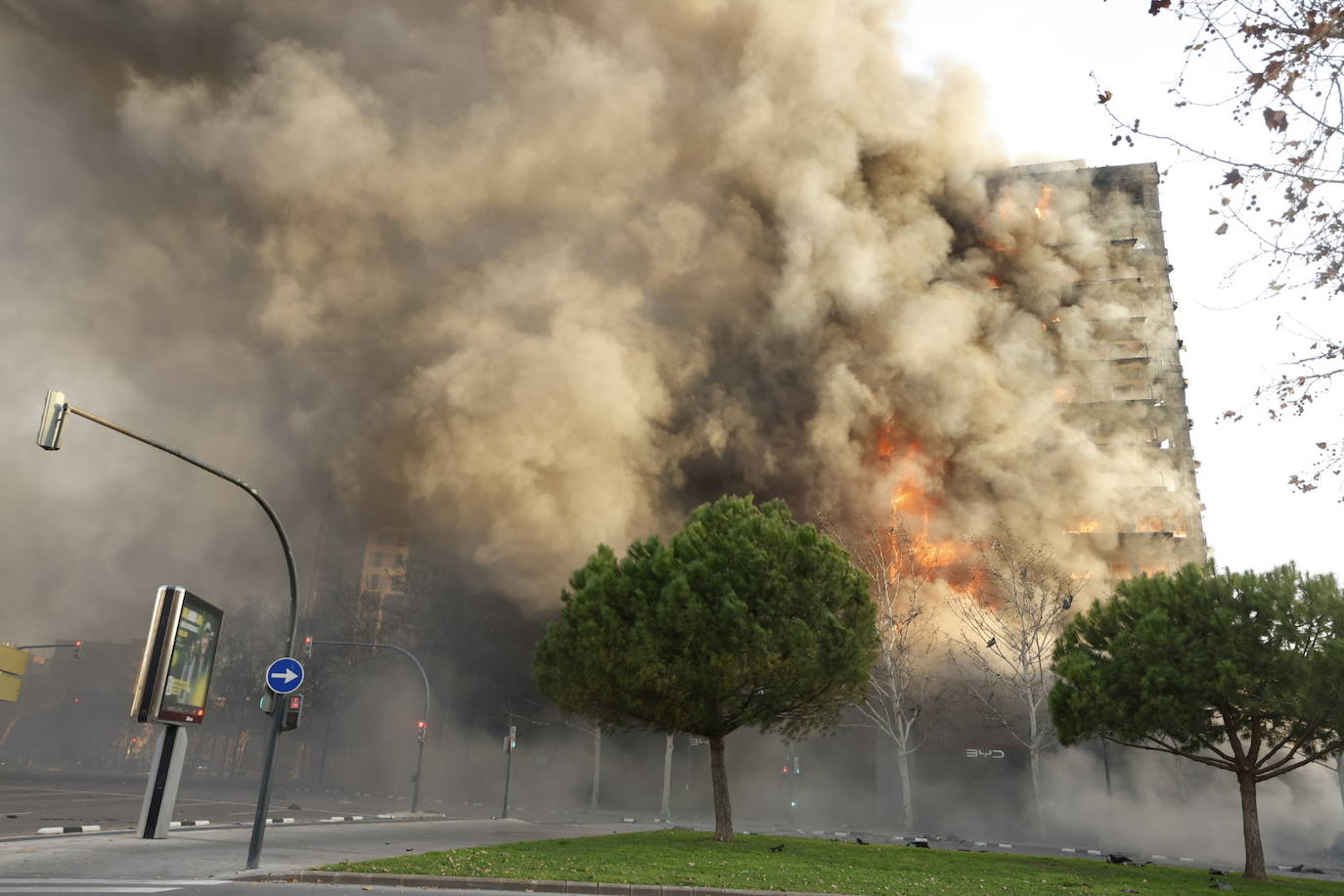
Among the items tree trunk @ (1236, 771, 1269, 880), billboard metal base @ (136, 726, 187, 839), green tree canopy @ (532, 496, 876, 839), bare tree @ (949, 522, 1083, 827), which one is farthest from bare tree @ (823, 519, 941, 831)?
billboard metal base @ (136, 726, 187, 839)

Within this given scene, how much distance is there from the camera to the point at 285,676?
1384 centimetres

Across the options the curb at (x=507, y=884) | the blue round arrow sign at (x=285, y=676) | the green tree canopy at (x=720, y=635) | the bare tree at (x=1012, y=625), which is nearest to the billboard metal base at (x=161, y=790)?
the blue round arrow sign at (x=285, y=676)

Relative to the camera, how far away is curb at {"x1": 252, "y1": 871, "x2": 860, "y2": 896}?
460 inches

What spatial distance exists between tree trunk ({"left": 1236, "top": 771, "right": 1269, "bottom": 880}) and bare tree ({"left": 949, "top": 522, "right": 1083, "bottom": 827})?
13734mm

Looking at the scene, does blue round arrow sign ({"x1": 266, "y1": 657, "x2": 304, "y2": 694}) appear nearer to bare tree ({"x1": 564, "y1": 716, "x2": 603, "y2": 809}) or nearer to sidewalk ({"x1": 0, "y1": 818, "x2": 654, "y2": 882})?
sidewalk ({"x1": 0, "y1": 818, "x2": 654, "y2": 882})

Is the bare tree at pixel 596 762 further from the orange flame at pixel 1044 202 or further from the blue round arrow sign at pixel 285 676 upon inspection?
the orange flame at pixel 1044 202

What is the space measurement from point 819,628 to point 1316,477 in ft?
47.4

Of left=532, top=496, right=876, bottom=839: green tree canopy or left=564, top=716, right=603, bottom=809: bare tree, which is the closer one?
left=532, top=496, right=876, bottom=839: green tree canopy

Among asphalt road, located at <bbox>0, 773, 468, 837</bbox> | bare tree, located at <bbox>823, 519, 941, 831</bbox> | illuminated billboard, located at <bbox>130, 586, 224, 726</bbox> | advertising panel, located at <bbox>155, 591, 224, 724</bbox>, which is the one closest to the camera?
illuminated billboard, located at <bbox>130, 586, 224, 726</bbox>

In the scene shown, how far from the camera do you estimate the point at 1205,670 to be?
20438mm

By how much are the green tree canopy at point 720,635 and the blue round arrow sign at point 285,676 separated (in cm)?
895

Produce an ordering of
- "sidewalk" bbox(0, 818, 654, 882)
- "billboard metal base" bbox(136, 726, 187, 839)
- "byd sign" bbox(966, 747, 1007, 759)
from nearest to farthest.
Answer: "sidewalk" bbox(0, 818, 654, 882), "billboard metal base" bbox(136, 726, 187, 839), "byd sign" bbox(966, 747, 1007, 759)

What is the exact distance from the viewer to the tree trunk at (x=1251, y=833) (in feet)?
63.2

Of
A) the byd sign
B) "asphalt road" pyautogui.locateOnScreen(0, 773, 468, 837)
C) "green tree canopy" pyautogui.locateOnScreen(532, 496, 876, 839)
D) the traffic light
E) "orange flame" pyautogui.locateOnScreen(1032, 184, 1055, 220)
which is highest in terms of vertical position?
"orange flame" pyautogui.locateOnScreen(1032, 184, 1055, 220)
